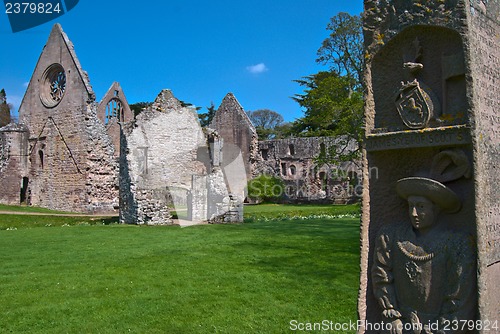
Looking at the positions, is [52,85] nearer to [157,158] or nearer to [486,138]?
[157,158]

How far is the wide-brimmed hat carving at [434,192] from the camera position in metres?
2.98

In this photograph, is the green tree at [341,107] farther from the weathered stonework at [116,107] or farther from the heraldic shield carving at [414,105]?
the weathered stonework at [116,107]

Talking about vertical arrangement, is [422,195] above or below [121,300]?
above

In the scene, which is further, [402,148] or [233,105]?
[233,105]

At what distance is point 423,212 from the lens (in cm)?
308

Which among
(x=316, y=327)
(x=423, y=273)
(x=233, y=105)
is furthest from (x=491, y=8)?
(x=233, y=105)

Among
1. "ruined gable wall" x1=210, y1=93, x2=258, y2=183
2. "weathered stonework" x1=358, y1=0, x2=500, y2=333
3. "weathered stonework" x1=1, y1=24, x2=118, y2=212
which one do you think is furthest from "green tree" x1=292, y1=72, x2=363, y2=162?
"ruined gable wall" x1=210, y1=93, x2=258, y2=183

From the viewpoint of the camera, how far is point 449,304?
2.91 m

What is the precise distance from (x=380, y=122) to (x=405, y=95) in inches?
11.4

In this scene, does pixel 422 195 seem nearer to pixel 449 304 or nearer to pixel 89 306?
pixel 449 304

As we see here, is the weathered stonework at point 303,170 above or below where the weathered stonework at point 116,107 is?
below

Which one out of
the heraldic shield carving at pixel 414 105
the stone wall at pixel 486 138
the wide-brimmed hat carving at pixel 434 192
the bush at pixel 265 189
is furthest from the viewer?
the bush at pixel 265 189

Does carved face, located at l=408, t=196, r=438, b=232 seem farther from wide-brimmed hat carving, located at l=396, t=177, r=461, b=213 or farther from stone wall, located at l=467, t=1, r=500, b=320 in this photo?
stone wall, located at l=467, t=1, r=500, b=320

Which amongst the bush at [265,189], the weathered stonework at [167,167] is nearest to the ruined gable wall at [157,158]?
the weathered stonework at [167,167]
